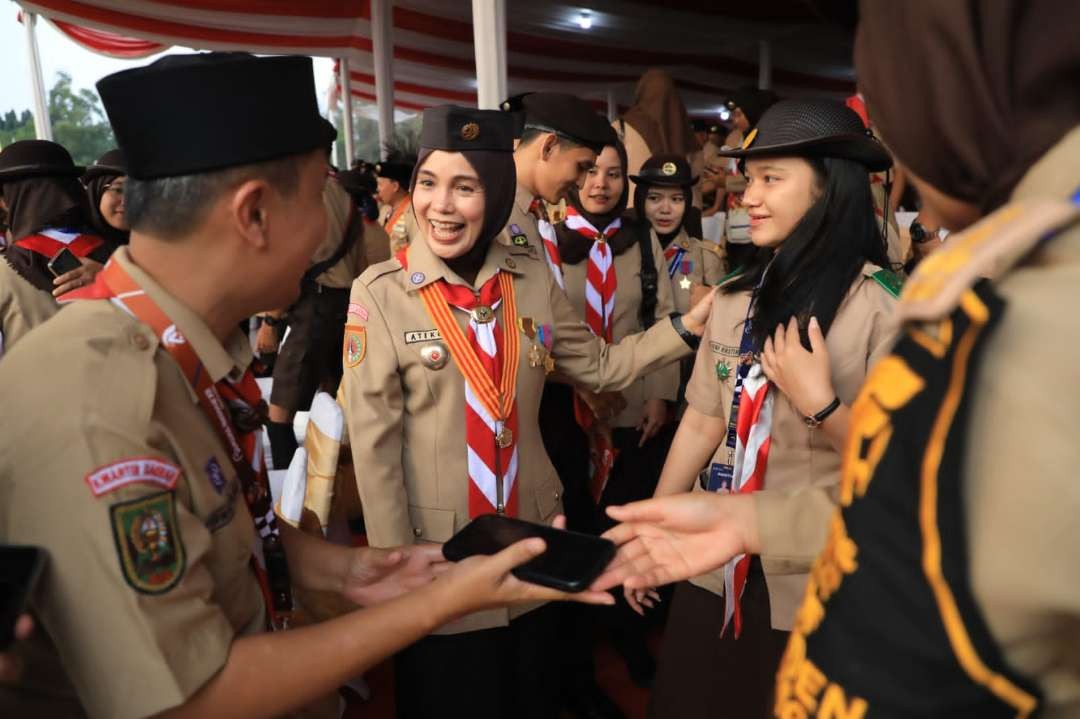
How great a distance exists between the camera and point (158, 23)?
10562 millimetres

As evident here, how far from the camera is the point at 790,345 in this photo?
1.63 metres

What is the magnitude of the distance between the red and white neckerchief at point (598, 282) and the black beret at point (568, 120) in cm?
33

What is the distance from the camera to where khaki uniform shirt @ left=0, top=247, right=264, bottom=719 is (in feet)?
2.84

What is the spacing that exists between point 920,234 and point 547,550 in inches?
132

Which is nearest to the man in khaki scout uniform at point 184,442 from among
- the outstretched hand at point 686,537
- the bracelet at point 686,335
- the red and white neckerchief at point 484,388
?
the outstretched hand at point 686,537

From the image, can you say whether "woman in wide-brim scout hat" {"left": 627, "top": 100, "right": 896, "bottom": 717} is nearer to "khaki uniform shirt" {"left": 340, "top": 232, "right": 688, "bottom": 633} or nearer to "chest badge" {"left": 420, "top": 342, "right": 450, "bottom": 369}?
"khaki uniform shirt" {"left": 340, "top": 232, "right": 688, "bottom": 633}

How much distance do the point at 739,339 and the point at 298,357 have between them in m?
2.83

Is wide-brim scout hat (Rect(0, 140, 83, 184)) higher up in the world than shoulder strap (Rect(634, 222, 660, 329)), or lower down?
higher up

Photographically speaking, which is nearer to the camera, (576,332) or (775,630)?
(775,630)

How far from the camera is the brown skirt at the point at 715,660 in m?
1.78

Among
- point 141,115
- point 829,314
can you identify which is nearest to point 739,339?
point 829,314

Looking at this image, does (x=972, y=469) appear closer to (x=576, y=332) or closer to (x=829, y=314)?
(x=829, y=314)

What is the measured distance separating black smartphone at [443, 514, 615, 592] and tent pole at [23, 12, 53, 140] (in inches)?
523

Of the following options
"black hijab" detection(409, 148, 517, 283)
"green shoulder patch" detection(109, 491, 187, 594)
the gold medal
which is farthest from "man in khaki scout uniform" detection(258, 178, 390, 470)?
"green shoulder patch" detection(109, 491, 187, 594)
